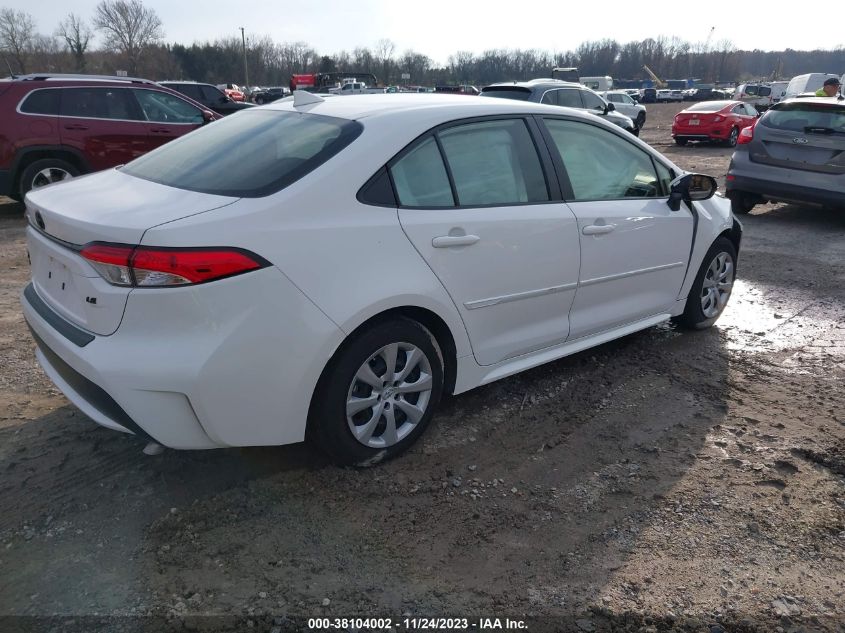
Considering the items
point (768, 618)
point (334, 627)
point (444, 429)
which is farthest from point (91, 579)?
point (768, 618)

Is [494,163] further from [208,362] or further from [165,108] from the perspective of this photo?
[165,108]

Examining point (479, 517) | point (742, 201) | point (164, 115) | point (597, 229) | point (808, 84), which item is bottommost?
point (479, 517)

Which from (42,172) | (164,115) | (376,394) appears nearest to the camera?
(376,394)

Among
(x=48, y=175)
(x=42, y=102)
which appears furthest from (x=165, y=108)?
(x=48, y=175)

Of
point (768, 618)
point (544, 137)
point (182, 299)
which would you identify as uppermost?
point (544, 137)

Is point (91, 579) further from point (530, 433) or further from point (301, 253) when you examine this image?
point (530, 433)

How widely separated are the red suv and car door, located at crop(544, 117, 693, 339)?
7.06 m

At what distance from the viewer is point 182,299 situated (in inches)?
97.9

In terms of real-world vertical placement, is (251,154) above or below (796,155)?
above

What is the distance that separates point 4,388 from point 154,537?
6.01ft

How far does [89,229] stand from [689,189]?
3.60m

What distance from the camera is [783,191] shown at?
8586 millimetres

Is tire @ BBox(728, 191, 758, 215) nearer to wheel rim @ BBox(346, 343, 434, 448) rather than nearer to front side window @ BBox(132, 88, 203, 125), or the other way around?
front side window @ BBox(132, 88, 203, 125)

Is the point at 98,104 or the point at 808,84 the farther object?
the point at 808,84
